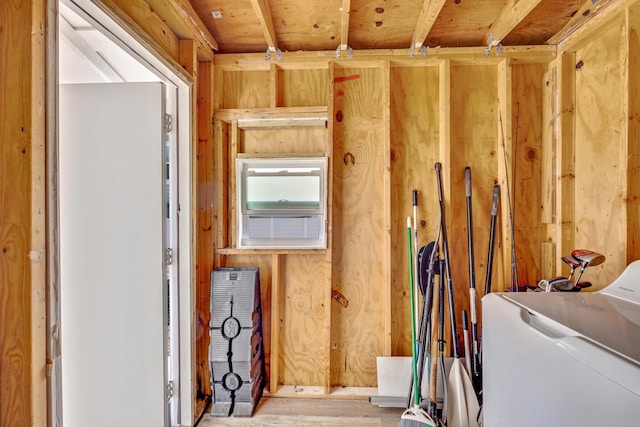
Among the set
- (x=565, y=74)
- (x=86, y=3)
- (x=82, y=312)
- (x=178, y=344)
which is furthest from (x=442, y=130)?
(x=82, y=312)

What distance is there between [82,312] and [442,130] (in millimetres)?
2372

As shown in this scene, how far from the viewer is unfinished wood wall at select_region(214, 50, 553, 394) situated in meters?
1.92

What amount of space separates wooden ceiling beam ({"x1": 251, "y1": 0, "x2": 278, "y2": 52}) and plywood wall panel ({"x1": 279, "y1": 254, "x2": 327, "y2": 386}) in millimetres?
1389

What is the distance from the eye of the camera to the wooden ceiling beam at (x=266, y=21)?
1488 mm

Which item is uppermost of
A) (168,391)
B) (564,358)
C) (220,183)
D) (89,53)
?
(89,53)

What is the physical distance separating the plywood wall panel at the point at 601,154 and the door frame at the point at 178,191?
2322mm

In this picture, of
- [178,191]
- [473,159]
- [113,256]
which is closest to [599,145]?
[473,159]

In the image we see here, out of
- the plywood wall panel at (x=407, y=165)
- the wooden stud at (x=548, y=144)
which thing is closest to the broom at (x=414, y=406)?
the plywood wall panel at (x=407, y=165)

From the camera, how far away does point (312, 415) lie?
1.78 m

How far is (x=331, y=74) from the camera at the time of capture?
1915 mm

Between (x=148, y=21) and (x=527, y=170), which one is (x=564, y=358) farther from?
(x=148, y=21)

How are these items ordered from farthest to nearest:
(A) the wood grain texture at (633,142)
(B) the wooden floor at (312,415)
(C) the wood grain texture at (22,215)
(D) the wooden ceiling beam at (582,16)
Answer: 1. (B) the wooden floor at (312,415)
2. (D) the wooden ceiling beam at (582,16)
3. (A) the wood grain texture at (633,142)
4. (C) the wood grain texture at (22,215)

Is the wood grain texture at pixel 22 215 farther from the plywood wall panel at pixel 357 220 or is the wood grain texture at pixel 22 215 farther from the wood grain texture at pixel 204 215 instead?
the plywood wall panel at pixel 357 220

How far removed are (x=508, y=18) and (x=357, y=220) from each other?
1.44 metres
